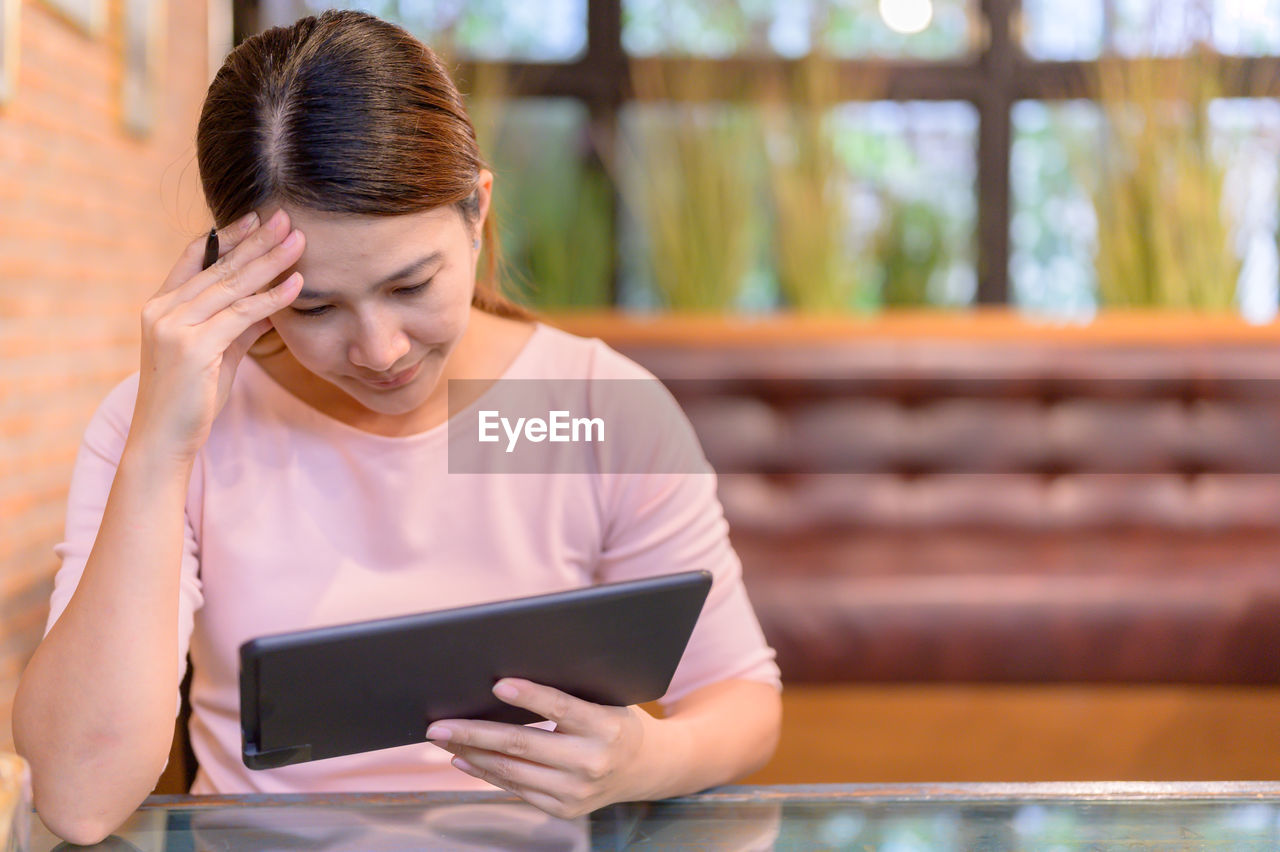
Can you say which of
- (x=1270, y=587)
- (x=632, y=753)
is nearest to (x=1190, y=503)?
(x=1270, y=587)

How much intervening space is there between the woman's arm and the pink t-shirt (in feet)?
0.73

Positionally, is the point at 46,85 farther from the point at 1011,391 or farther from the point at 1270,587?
the point at 1270,587

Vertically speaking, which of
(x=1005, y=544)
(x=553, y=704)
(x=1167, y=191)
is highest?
(x=1167, y=191)

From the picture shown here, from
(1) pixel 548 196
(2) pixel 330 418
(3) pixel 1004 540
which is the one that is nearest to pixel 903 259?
(3) pixel 1004 540

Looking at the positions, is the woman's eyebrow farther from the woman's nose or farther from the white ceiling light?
the white ceiling light

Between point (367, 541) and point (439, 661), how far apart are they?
410 millimetres

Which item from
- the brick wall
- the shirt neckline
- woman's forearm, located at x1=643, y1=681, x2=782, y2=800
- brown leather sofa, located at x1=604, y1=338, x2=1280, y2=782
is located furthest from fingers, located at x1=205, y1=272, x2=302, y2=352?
brown leather sofa, located at x1=604, y1=338, x2=1280, y2=782

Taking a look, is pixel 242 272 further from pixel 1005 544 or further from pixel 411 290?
pixel 1005 544

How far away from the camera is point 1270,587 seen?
202cm

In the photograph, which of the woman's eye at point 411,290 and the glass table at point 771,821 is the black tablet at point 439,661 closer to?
the glass table at point 771,821

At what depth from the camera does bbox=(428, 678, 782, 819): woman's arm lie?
0.74 m

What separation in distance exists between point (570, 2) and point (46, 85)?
1522 mm

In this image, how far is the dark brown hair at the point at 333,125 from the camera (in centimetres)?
88

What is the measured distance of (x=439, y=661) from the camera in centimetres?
69
